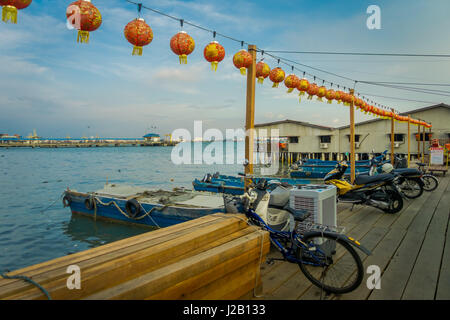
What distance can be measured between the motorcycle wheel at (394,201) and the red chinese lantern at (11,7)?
6867mm

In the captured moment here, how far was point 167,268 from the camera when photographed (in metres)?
1.68

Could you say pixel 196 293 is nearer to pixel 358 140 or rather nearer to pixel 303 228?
pixel 303 228

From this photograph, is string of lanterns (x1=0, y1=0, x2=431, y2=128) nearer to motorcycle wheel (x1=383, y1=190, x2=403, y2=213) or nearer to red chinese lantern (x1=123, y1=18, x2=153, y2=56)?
red chinese lantern (x1=123, y1=18, x2=153, y2=56)

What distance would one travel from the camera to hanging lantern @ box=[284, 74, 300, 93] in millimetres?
6997

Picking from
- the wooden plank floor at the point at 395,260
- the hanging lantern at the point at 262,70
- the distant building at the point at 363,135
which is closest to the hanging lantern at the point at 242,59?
the hanging lantern at the point at 262,70

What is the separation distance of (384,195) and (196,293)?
5.30 metres

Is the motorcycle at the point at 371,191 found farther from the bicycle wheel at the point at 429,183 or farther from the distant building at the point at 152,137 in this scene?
the distant building at the point at 152,137

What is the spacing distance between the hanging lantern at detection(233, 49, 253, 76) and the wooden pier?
12.2ft

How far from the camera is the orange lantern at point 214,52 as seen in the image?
5148mm

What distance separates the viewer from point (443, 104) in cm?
2261

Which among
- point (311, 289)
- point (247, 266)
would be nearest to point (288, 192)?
point (311, 289)

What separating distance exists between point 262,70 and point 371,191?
3.66 metres

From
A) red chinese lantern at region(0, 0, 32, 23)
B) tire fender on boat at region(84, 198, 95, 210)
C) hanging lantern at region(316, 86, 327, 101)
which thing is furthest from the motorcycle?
tire fender on boat at region(84, 198, 95, 210)
